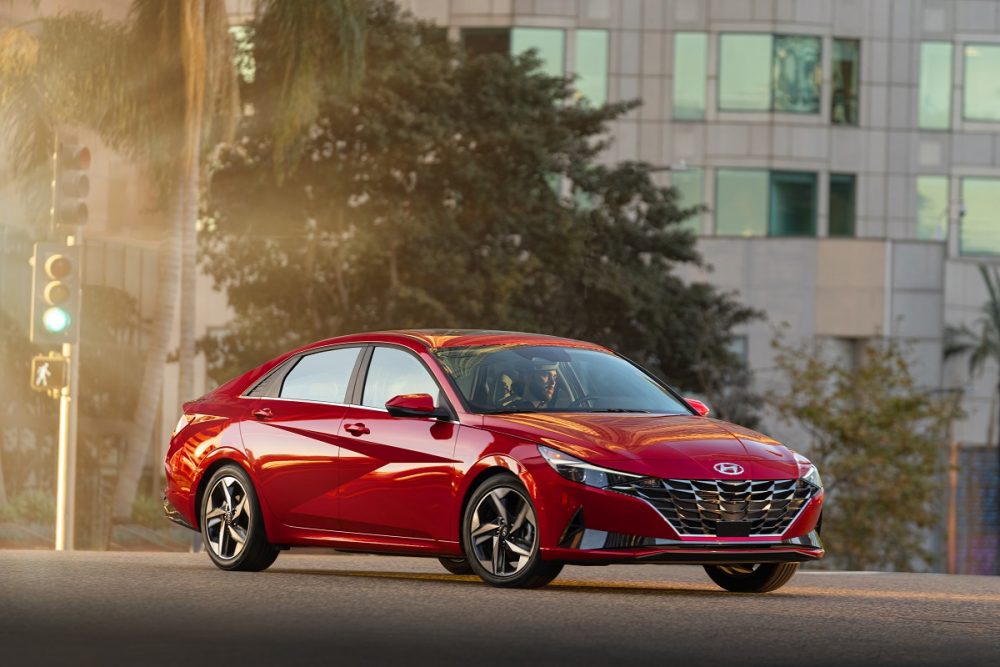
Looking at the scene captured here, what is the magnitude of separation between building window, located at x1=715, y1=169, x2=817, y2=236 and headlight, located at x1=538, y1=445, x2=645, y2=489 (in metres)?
44.8

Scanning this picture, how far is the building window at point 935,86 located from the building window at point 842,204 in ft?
9.45

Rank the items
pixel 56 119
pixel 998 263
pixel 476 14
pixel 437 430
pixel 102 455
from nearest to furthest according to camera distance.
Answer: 1. pixel 437 430
2. pixel 56 119
3. pixel 102 455
4. pixel 476 14
5. pixel 998 263

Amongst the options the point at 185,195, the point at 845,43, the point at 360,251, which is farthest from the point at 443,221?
the point at 845,43

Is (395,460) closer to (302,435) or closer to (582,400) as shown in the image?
(302,435)

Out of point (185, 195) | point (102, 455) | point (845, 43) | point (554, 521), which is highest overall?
point (845, 43)

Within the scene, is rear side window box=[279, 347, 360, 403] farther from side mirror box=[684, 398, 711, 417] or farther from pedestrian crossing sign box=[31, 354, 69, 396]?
pedestrian crossing sign box=[31, 354, 69, 396]

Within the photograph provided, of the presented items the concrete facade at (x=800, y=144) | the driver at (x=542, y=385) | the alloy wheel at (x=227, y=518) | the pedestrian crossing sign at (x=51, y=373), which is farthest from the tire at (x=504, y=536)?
the concrete facade at (x=800, y=144)

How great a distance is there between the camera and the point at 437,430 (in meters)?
11.9

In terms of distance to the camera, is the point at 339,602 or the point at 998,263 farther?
the point at 998,263

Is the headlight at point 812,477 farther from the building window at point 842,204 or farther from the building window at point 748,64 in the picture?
the building window at point 842,204

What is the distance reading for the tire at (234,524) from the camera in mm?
13133

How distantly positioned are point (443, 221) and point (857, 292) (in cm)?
2155

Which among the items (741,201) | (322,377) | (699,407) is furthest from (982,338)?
(322,377)

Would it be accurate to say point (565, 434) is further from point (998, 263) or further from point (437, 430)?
point (998, 263)
